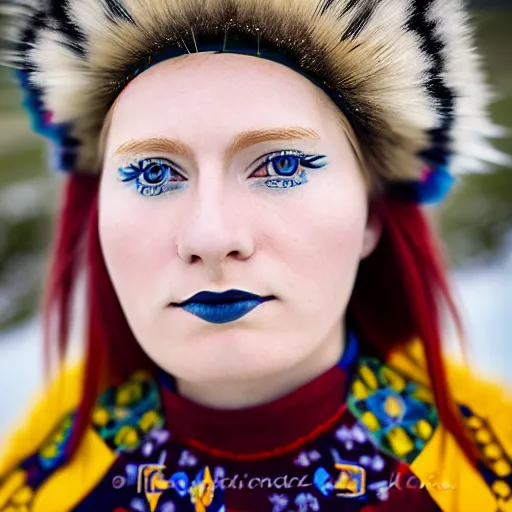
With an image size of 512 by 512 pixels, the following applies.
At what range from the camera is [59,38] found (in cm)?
83

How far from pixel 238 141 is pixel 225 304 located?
204 mm

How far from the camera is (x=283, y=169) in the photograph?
2.56 ft

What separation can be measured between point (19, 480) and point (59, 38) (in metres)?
0.68

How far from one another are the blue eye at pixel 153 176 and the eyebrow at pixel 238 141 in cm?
2

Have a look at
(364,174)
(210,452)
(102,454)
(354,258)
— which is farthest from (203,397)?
(364,174)

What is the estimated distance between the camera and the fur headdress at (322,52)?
76cm

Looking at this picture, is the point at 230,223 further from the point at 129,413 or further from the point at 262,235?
the point at 129,413

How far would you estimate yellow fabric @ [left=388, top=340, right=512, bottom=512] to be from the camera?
0.85m

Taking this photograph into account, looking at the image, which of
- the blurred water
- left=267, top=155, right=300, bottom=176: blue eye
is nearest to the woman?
left=267, top=155, right=300, bottom=176: blue eye

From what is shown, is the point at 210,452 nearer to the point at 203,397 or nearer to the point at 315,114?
the point at 203,397

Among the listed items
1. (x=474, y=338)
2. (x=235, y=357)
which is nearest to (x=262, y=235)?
(x=235, y=357)

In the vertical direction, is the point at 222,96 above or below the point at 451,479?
above

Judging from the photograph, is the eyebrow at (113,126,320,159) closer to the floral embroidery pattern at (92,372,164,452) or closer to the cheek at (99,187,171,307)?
the cheek at (99,187,171,307)

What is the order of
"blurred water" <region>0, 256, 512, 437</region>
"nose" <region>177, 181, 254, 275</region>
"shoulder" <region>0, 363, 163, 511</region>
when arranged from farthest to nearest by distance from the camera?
1. "blurred water" <region>0, 256, 512, 437</region>
2. "shoulder" <region>0, 363, 163, 511</region>
3. "nose" <region>177, 181, 254, 275</region>
